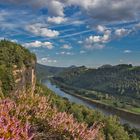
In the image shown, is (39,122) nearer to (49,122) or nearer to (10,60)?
(49,122)

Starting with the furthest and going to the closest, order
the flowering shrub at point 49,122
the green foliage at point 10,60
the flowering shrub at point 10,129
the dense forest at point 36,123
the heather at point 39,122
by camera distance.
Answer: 1. the green foliage at point 10,60
2. the flowering shrub at point 49,122
3. the heather at point 39,122
4. the dense forest at point 36,123
5. the flowering shrub at point 10,129

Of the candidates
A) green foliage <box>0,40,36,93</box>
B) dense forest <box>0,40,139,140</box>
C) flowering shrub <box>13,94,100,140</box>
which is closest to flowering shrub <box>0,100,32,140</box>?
dense forest <box>0,40,139,140</box>

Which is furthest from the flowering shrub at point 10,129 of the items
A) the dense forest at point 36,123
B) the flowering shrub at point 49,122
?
the flowering shrub at point 49,122

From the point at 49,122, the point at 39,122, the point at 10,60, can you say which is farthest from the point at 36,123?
the point at 10,60

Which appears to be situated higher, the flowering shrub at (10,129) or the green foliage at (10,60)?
the green foliage at (10,60)

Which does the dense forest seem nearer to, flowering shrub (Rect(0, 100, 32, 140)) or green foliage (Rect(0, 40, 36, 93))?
flowering shrub (Rect(0, 100, 32, 140))

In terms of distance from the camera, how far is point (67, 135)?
32.1 ft

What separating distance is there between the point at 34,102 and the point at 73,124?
1.84 meters

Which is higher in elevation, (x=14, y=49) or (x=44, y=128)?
(x=14, y=49)

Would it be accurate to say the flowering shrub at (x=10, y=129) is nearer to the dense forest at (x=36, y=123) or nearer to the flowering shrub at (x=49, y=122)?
the dense forest at (x=36, y=123)

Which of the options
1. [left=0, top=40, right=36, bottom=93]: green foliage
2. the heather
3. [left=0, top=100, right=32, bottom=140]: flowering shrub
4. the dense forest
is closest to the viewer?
[left=0, top=100, right=32, bottom=140]: flowering shrub

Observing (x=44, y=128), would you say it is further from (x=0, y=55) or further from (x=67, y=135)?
(x=0, y=55)

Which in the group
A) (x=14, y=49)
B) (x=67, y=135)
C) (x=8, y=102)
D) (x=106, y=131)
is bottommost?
(x=106, y=131)

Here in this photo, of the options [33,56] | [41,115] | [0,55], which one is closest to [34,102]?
[41,115]
